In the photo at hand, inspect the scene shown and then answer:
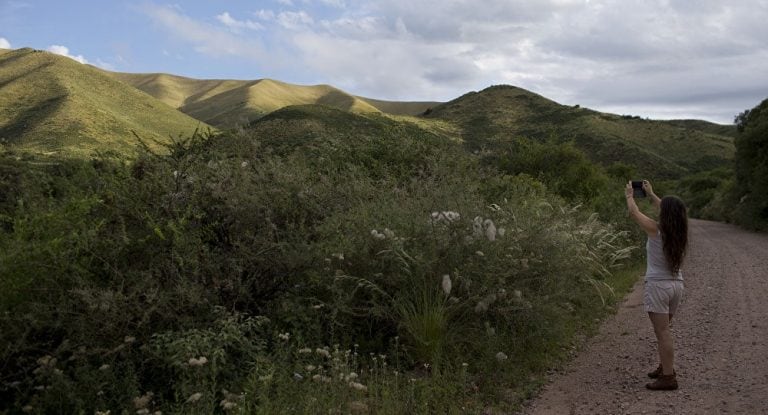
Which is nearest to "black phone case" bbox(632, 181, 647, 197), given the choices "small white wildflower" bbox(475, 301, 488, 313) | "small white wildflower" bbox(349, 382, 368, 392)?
"small white wildflower" bbox(475, 301, 488, 313)

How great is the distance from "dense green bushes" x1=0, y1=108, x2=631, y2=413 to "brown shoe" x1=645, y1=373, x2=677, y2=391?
1190 mm

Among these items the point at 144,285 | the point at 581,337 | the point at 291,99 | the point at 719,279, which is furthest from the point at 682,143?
the point at 291,99

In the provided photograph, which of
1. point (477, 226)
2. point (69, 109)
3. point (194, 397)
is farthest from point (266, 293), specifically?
point (69, 109)

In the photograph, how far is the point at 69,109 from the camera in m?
39.3

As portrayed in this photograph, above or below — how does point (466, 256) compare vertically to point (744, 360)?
above

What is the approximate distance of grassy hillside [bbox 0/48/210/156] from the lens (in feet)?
106

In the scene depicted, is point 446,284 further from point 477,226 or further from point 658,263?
point 658,263

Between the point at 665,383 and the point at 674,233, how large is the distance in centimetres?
135

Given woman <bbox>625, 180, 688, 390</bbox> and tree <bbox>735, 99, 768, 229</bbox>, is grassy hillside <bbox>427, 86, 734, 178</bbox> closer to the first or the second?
tree <bbox>735, 99, 768, 229</bbox>

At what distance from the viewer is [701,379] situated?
5621mm

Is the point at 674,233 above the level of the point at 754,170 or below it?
below

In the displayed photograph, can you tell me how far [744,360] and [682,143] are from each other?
6382 cm

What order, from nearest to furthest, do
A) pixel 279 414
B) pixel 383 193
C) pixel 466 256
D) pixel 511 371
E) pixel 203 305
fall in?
pixel 279 414 < pixel 203 305 < pixel 511 371 < pixel 466 256 < pixel 383 193

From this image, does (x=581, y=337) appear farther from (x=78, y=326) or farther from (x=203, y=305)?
(x=78, y=326)
